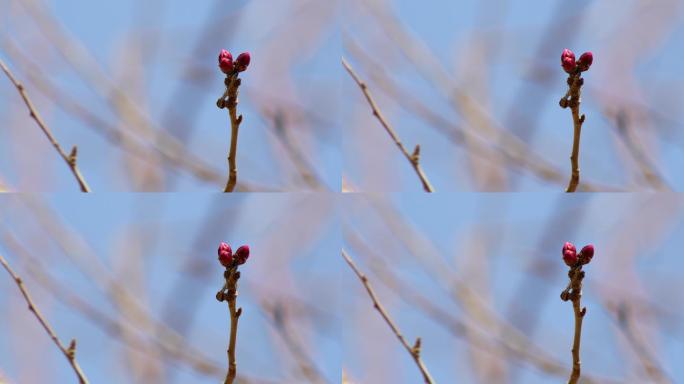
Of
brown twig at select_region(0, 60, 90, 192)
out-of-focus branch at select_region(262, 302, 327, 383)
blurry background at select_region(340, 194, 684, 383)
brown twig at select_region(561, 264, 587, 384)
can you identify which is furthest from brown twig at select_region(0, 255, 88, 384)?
brown twig at select_region(561, 264, 587, 384)

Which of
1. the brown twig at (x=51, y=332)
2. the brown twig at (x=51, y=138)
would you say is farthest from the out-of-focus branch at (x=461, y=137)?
the brown twig at (x=51, y=332)

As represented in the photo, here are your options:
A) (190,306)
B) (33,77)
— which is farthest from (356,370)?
(33,77)

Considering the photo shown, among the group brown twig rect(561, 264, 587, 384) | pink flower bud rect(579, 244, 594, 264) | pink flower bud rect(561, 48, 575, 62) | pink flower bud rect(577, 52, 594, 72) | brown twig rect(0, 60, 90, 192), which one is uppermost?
pink flower bud rect(561, 48, 575, 62)

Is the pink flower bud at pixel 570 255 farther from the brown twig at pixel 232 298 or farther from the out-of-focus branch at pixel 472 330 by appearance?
the brown twig at pixel 232 298

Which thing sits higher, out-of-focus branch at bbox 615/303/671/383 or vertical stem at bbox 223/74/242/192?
vertical stem at bbox 223/74/242/192

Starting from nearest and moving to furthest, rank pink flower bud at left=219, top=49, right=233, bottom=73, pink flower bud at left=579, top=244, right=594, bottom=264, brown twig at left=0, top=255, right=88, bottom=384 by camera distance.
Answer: pink flower bud at left=579, top=244, right=594, bottom=264 → pink flower bud at left=219, top=49, right=233, bottom=73 → brown twig at left=0, top=255, right=88, bottom=384

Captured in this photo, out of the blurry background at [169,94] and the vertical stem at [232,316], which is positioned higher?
the blurry background at [169,94]

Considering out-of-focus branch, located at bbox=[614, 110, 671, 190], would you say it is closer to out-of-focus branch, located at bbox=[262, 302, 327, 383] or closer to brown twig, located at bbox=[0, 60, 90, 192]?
out-of-focus branch, located at bbox=[262, 302, 327, 383]
